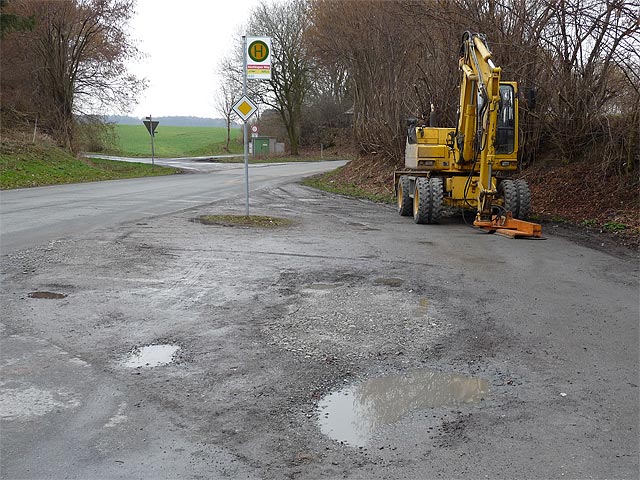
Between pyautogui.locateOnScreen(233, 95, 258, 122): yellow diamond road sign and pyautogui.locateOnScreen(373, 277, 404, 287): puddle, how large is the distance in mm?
6513

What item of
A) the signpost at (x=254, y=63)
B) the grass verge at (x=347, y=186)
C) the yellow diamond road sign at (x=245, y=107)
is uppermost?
the signpost at (x=254, y=63)

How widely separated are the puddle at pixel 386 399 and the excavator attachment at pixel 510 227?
8398 millimetres

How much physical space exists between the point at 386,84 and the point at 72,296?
22141 mm

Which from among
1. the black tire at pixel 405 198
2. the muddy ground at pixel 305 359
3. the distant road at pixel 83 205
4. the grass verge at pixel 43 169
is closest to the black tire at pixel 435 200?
the black tire at pixel 405 198

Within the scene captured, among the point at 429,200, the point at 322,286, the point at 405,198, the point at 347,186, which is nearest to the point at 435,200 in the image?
the point at 429,200

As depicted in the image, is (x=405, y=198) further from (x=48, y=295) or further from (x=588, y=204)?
(x=48, y=295)

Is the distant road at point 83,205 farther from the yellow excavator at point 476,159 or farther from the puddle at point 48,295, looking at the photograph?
the yellow excavator at point 476,159

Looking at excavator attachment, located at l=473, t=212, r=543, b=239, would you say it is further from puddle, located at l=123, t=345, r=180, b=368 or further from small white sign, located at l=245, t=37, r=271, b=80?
puddle, located at l=123, t=345, r=180, b=368

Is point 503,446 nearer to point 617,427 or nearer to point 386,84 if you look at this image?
point 617,427

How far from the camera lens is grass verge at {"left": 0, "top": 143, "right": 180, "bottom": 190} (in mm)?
26688

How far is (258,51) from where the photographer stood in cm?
1415

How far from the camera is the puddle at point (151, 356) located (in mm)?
5711

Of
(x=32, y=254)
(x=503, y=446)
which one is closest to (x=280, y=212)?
(x=32, y=254)

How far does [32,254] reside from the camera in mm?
10320
